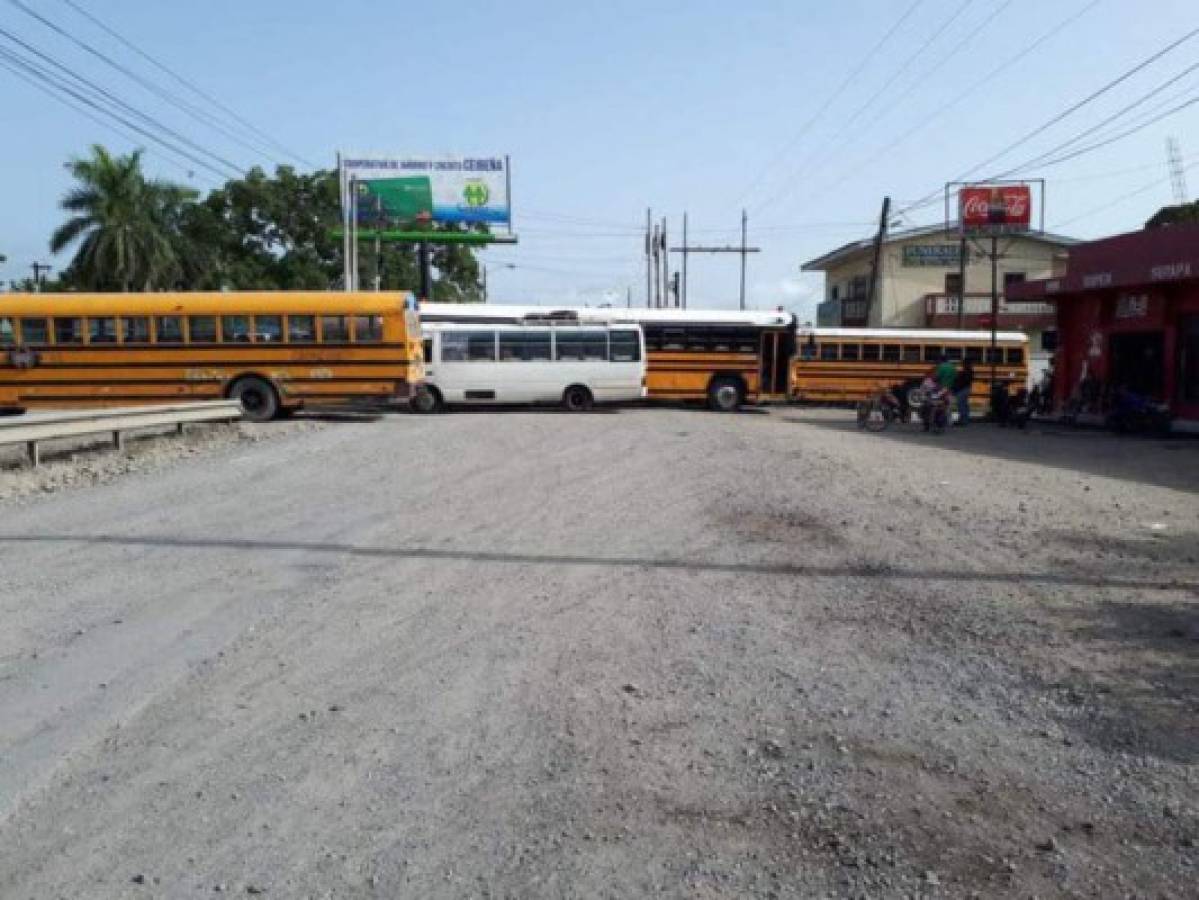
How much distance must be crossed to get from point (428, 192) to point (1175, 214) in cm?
3579

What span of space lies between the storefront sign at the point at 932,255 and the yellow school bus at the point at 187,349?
132ft

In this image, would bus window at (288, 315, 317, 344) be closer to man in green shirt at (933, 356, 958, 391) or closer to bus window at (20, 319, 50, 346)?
bus window at (20, 319, 50, 346)

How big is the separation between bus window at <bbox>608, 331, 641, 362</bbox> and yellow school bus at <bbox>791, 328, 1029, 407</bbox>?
25.2 feet

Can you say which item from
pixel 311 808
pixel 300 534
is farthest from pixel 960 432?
pixel 311 808

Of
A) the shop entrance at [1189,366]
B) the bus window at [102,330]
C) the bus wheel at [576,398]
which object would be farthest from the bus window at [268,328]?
the shop entrance at [1189,366]

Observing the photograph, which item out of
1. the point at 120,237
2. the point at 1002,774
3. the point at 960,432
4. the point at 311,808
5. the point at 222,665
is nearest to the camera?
the point at 311,808

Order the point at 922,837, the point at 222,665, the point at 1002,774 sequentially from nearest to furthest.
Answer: the point at 922,837 → the point at 1002,774 → the point at 222,665

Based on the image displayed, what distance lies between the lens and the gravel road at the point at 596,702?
3465 mm

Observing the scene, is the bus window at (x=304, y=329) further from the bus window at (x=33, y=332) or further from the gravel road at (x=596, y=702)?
the gravel road at (x=596, y=702)

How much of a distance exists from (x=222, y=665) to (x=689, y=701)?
99.4 inches

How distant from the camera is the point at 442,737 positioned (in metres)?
4.52

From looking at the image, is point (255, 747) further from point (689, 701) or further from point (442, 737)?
point (689, 701)

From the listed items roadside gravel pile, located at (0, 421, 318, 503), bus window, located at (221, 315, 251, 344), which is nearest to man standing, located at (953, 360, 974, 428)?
roadside gravel pile, located at (0, 421, 318, 503)

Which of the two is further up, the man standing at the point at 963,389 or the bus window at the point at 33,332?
the bus window at the point at 33,332
